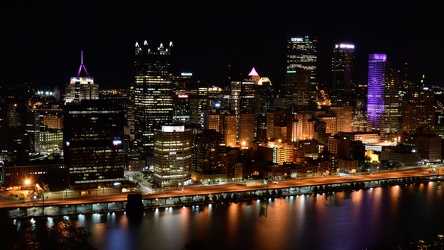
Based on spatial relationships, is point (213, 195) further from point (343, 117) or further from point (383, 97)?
point (383, 97)

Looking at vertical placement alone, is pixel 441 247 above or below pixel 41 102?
below

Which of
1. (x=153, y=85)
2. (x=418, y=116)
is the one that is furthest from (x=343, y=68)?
(x=153, y=85)

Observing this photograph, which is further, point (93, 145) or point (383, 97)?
point (383, 97)

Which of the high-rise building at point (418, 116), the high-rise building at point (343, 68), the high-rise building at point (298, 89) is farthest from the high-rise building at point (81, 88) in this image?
the high-rise building at point (343, 68)

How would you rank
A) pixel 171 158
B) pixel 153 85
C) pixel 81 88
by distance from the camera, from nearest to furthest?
1. pixel 171 158
2. pixel 153 85
3. pixel 81 88

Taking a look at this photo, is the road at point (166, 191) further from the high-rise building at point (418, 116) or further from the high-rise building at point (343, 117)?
the high-rise building at point (343, 117)

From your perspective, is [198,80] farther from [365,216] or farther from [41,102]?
[365,216]

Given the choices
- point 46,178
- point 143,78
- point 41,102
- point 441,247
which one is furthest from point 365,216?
point 41,102
